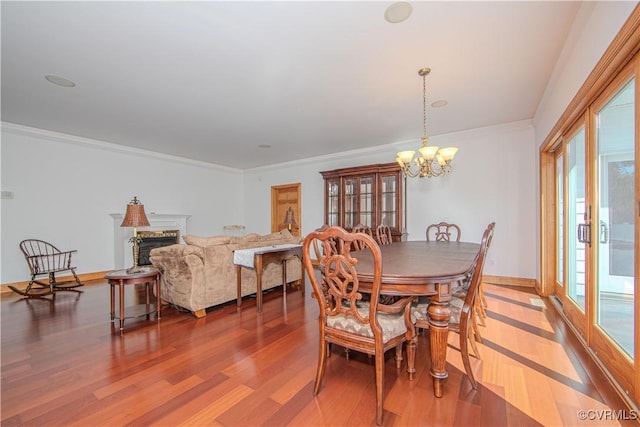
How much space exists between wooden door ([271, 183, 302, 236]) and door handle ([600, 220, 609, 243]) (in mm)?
5280

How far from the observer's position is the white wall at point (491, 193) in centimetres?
412

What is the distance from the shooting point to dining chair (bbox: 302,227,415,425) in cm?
142

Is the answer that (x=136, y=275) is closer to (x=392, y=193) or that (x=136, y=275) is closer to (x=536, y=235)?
(x=392, y=193)

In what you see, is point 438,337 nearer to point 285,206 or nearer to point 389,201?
point 389,201

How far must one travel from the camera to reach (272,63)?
2557 millimetres

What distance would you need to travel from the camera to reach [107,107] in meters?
3.50

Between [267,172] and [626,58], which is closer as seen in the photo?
[626,58]

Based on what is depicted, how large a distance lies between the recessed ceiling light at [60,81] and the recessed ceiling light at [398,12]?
10.7 feet

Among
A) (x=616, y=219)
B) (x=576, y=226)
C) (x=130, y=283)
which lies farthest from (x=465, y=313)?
(x=130, y=283)

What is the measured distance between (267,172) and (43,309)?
4.97m

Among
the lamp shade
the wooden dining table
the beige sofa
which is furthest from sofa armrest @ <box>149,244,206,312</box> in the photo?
the wooden dining table

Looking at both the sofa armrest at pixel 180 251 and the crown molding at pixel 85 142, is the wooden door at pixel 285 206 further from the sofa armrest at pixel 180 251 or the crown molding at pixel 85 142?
the sofa armrest at pixel 180 251

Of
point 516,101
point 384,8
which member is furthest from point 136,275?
point 516,101

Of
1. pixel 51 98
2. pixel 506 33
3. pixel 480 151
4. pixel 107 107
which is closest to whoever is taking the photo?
pixel 506 33
